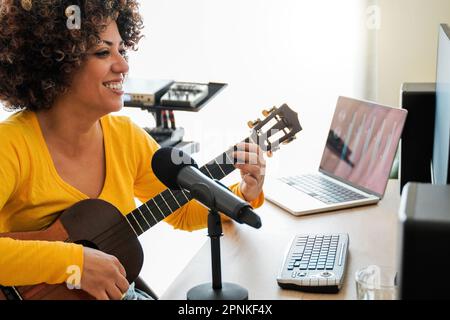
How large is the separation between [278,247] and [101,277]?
0.36m

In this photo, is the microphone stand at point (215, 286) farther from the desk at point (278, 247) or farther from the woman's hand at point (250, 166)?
the woman's hand at point (250, 166)

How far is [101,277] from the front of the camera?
1.27 metres

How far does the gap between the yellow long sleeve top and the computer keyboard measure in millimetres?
224

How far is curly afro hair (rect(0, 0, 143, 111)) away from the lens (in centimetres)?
140

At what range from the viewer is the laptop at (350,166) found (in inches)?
63.9

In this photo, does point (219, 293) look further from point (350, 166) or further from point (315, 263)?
point (350, 166)

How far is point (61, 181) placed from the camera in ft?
4.64

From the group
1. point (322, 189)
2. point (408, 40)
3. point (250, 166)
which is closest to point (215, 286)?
point (250, 166)

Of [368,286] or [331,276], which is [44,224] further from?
[368,286]

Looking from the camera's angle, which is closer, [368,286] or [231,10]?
[368,286]

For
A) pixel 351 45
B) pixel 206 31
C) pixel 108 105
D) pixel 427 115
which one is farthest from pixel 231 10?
pixel 108 105

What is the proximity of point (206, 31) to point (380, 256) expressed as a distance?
72.7 inches

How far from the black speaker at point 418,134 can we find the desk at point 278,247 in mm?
115

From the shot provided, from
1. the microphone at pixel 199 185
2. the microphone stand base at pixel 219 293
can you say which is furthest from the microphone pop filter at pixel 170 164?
the microphone stand base at pixel 219 293
